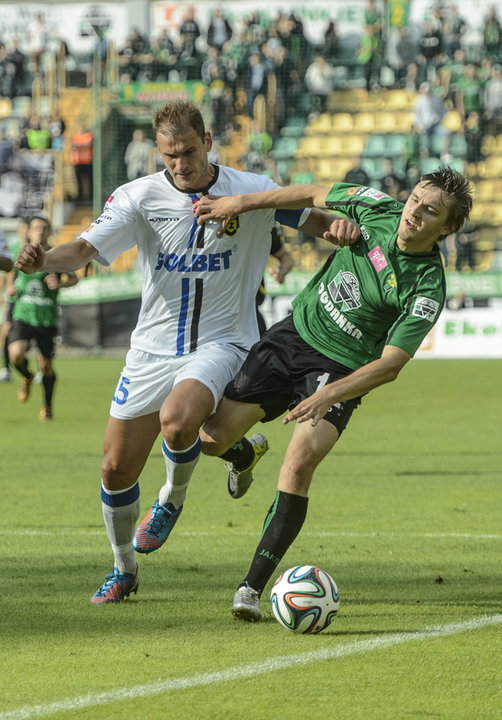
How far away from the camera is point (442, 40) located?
101 ft

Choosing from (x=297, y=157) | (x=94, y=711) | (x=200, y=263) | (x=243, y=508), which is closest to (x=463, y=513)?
(x=243, y=508)

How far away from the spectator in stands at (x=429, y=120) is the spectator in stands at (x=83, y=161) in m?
8.05

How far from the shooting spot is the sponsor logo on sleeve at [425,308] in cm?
514

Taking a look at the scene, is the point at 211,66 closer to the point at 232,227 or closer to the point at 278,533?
the point at 232,227

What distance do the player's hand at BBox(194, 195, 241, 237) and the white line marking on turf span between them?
76.7 inches

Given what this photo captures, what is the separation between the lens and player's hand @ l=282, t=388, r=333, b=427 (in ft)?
16.2

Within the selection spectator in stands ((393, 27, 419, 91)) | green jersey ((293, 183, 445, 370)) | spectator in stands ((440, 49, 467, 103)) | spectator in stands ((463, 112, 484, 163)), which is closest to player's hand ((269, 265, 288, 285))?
green jersey ((293, 183, 445, 370))

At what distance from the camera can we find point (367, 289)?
17.9 ft

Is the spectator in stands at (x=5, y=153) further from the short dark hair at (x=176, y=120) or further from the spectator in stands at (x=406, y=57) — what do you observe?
the short dark hair at (x=176, y=120)

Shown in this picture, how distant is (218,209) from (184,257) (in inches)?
15.9

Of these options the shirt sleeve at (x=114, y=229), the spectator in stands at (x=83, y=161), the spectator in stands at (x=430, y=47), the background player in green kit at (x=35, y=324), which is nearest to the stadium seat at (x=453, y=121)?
the spectator in stands at (x=430, y=47)

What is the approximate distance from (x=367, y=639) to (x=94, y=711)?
4.61 ft

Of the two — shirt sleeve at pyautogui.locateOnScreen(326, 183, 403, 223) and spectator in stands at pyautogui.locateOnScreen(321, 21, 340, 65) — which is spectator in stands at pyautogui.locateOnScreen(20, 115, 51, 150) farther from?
shirt sleeve at pyautogui.locateOnScreen(326, 183, 403, 223)

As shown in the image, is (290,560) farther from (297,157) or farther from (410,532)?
(297,157)
